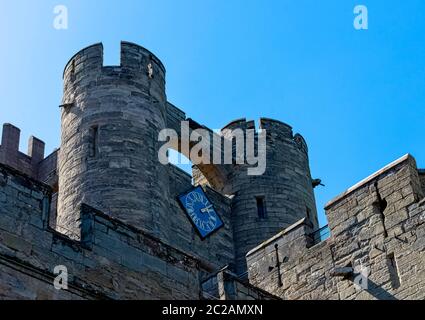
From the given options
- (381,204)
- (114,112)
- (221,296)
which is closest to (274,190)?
(114,112)

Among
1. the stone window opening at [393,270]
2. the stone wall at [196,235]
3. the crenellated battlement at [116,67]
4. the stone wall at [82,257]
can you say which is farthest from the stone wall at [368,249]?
the crenellated battlement at [116,67]

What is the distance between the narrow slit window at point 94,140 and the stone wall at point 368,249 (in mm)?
4668

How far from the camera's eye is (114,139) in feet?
60.9

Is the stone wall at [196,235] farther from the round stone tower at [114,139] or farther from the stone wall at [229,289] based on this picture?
the stone wall at [229,289]

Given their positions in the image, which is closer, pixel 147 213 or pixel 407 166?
pixel 407 166

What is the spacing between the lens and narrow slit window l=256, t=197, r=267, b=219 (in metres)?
22.3

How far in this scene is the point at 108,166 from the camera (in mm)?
18156

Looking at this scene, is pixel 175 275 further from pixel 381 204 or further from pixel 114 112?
pixel 114 112

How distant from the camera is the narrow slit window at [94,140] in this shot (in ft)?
60.7

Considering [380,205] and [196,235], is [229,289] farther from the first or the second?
[196,235]
